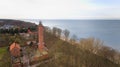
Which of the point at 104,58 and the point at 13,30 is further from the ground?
the point at 13,30

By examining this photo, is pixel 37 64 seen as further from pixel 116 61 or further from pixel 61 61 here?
pixel 116 61

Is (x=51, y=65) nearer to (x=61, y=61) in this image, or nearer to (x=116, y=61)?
(x=61, y=61)

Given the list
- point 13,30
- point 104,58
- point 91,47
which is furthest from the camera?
point 13,30

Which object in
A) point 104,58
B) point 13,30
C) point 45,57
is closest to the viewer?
point 45,57

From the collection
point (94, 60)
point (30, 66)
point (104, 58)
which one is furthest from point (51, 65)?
point (104, 58)

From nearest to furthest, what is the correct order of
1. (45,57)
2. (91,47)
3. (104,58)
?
(45,57) < (104,58) < (91,47)

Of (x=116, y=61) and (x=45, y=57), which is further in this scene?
(x=116, y=61)

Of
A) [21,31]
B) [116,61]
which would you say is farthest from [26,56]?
[21,31]

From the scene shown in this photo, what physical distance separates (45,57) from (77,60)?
3.49 metres

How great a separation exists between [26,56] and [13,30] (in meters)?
11.8

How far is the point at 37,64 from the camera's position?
14.5 metres

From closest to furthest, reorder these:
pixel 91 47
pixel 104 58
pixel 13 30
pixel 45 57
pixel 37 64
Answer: pixel 37 64 → pixel 45 57 → pixel 104 58 → pixel 91 47 → pixel 13 30

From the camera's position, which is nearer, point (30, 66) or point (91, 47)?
point (30, 66)

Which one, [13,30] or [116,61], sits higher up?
[13,30]
